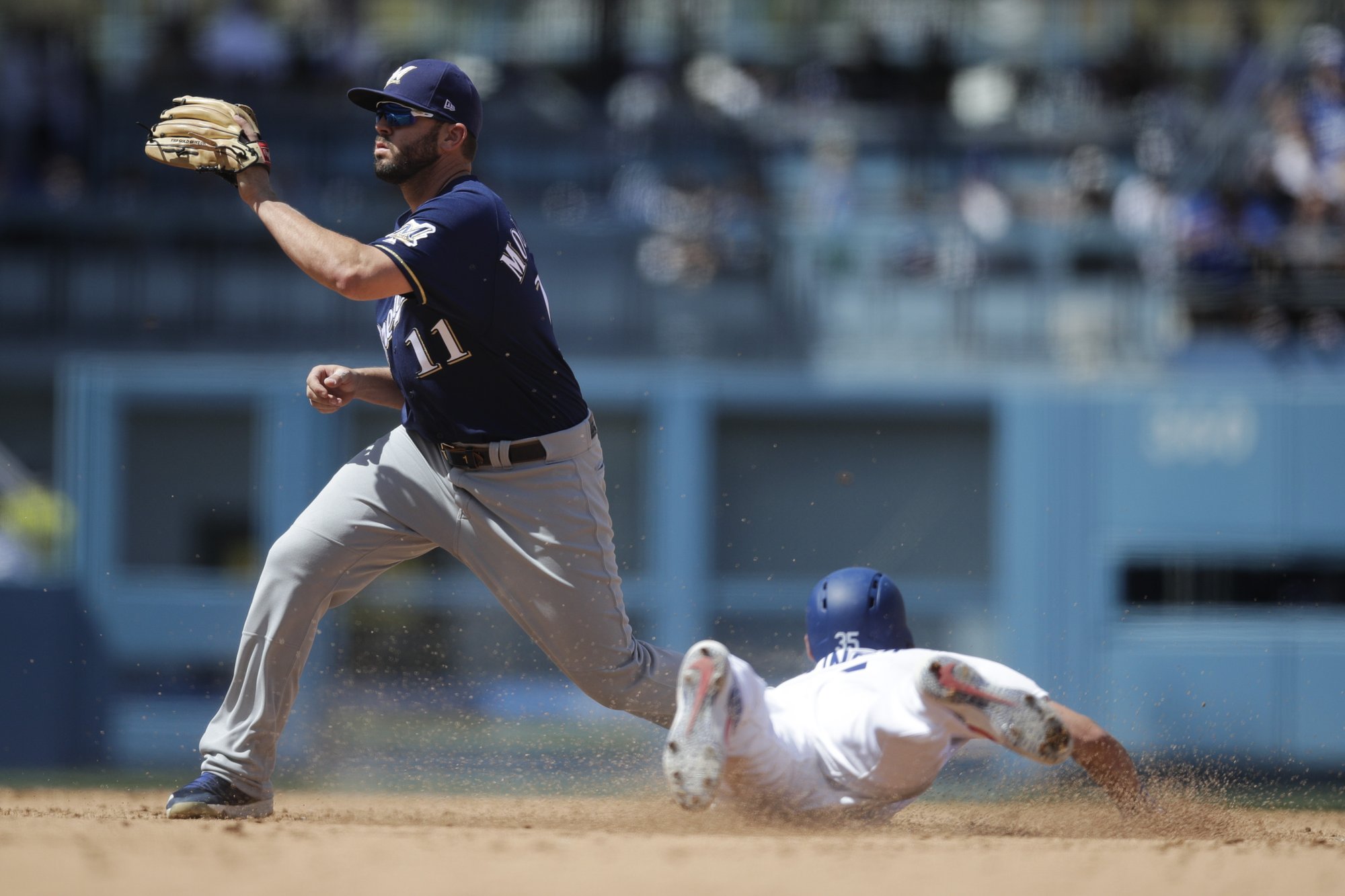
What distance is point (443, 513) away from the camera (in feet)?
12.4

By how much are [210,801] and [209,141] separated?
1580 millimetres

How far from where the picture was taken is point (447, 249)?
3.52 m

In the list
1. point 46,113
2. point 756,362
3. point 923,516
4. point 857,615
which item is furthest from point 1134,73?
point 857,615

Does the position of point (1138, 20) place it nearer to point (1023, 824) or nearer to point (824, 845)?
point (1023, 824)

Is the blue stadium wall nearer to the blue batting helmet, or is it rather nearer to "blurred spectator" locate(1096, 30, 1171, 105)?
"blurred spectator" locate(1096, 30, 1171, 105)

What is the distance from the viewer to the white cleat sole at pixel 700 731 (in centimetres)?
316

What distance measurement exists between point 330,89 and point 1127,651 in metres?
6.76

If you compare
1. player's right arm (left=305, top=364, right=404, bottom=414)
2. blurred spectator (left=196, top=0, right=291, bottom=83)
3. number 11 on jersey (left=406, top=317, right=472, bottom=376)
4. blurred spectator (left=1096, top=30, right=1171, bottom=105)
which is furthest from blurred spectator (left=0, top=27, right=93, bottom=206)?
number 11 on jersey (left=406, top=317, right=472, bottom=376)

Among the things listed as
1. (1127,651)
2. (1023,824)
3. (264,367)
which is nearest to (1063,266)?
(1127,651)

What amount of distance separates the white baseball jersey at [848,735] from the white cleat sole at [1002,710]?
0.03 m

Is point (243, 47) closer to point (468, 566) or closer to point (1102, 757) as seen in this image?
point (468, 566)

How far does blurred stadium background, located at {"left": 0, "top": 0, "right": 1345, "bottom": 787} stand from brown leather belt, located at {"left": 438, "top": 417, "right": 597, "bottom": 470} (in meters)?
3.36

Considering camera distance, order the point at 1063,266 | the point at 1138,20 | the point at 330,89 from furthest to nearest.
A: the point at 1138,20, the point at 330,89, the point at 1063,266

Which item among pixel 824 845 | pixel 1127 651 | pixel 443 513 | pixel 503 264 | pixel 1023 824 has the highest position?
pixel 503 264
